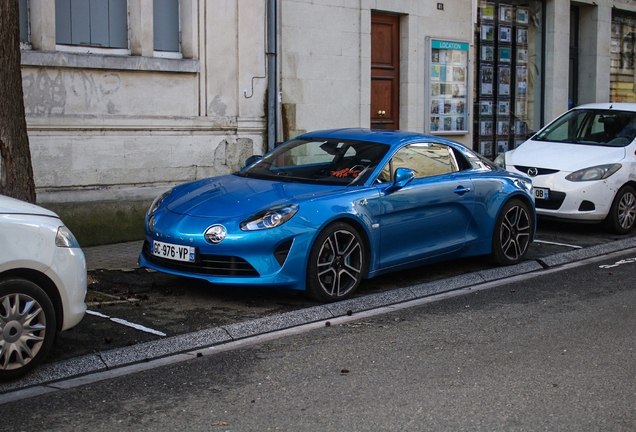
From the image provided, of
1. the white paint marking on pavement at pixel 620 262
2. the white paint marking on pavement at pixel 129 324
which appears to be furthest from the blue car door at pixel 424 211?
the white paint marking on pavement at pixel 129 324

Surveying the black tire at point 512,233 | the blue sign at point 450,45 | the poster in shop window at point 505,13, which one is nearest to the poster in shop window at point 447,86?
the blue sign at point 450,45

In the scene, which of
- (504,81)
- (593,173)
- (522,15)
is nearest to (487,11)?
(522,15)

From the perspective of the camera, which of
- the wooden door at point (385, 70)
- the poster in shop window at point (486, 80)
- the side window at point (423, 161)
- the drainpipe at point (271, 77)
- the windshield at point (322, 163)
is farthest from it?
the poster in shop window at point (486, 80)

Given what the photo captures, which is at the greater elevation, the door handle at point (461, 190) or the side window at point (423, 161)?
the side window at point (423, 161)

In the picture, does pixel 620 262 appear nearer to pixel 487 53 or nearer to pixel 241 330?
pixel 241 330

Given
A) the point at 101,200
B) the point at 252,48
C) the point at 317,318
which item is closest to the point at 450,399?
the point at 317,318

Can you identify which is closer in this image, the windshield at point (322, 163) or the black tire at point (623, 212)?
the windshield at point (322, 163)

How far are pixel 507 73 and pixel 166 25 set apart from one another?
903 centimetres

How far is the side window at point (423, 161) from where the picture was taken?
28.0 feet

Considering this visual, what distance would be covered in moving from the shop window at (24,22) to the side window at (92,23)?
1.26 feet

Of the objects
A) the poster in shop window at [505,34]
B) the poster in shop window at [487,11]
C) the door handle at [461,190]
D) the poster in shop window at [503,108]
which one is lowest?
the door handle at [461,190]

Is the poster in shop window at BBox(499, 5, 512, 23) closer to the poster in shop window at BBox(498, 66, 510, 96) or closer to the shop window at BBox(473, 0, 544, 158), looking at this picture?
the shop window at BBox(473, 0, 544, 158)

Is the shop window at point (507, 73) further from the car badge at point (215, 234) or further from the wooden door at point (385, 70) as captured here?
the car badge at point (215, 234)

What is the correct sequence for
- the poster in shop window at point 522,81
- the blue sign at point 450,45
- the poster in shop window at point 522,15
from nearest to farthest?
the blue sign at point 450,45 → the poster in shop window at point 522,15 → the poster in shop window at point 522,81
